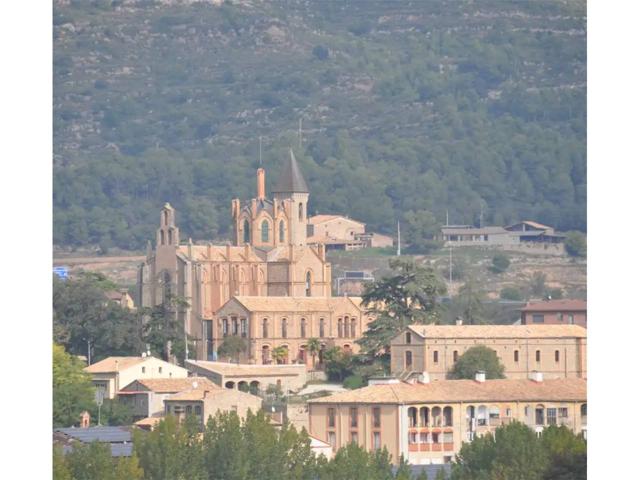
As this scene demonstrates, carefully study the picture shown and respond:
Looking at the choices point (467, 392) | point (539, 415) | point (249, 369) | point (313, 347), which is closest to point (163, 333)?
point (313, 347)

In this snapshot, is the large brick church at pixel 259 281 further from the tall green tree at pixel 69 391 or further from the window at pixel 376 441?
the window at pixel 376 441

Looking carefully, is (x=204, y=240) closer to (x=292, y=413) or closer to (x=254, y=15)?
(x=254, y=15)

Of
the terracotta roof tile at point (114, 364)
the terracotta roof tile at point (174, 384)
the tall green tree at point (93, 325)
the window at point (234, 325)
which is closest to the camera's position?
the terracotta roof tile at point (174, 384)

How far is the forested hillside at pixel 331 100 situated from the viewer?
5054 inches

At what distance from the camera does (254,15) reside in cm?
15012

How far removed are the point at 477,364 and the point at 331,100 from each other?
87.2 m

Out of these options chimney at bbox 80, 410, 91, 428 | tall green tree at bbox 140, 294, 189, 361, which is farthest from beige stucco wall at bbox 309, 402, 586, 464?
tall green tree at bbox 140, 294, 189, 361

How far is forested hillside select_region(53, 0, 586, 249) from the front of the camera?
12838 cm

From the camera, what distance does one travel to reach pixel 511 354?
63188 millimetres

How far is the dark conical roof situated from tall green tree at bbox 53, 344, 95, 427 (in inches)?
1085

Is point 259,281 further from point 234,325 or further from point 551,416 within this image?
point 551,416

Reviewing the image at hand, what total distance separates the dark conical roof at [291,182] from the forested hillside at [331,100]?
116 feet

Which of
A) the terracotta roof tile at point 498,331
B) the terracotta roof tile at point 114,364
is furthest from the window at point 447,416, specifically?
the terracotta roof tile at point 114,364
